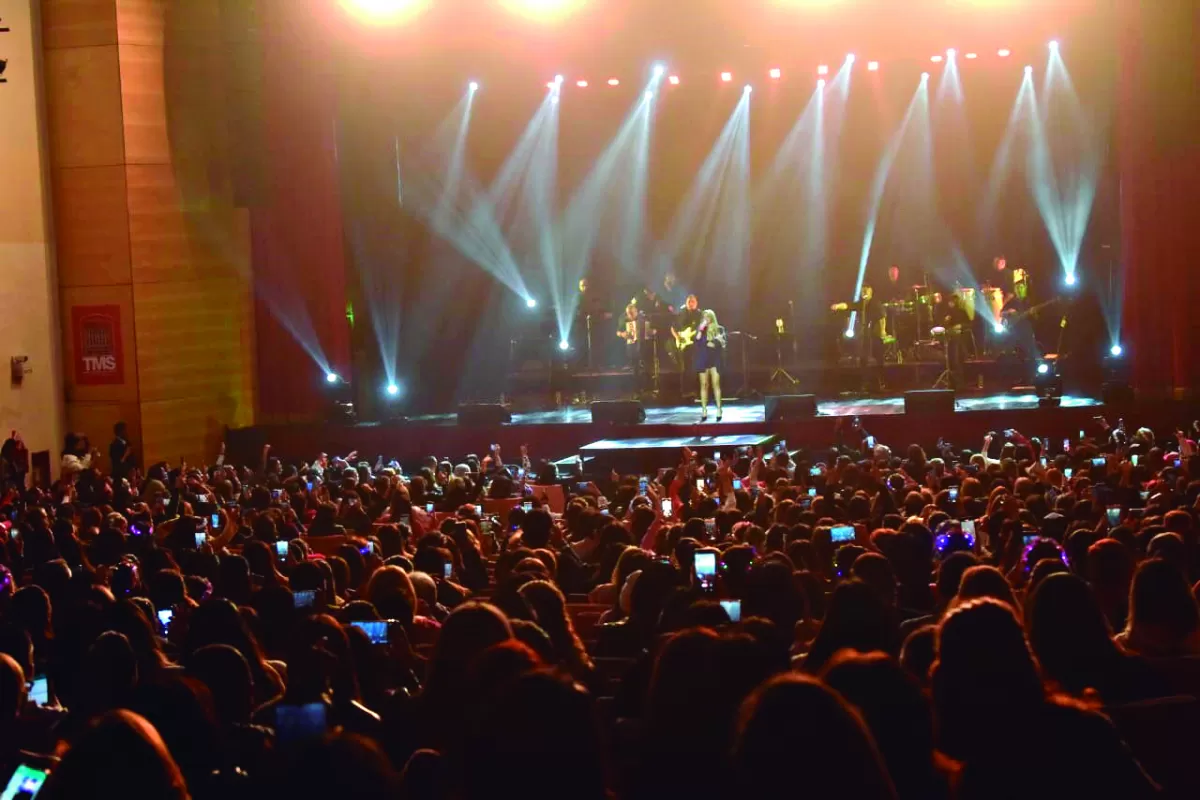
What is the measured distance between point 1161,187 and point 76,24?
14.5m

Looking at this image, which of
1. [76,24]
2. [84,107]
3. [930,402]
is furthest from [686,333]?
[76,24]

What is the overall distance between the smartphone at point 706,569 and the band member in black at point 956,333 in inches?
583

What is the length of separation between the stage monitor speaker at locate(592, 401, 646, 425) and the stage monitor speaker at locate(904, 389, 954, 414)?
136 inches

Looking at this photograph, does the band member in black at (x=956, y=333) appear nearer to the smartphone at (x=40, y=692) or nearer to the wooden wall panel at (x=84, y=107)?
the wooden wall panel at (x=84, y=107)

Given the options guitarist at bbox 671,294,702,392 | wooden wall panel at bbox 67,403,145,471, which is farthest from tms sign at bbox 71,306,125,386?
guitarist at bbox 671,294,702,392

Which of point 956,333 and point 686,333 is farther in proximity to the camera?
point 956,333

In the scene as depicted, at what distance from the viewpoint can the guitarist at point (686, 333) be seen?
18.8m

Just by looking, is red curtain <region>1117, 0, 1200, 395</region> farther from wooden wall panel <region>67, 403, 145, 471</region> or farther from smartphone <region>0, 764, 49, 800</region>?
smartphone <region>0, 764, 49, 800</region>

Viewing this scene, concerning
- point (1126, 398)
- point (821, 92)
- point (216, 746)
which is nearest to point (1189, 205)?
point (1126, 398)

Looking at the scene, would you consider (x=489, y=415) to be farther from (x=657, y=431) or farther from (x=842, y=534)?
(x=842, y=534)

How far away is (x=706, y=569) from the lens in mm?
6219

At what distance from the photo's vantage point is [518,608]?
478cm

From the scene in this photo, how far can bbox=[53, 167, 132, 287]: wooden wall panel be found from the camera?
Answer: 18.4 m

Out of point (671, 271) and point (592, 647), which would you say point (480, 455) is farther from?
point (592, 647)
